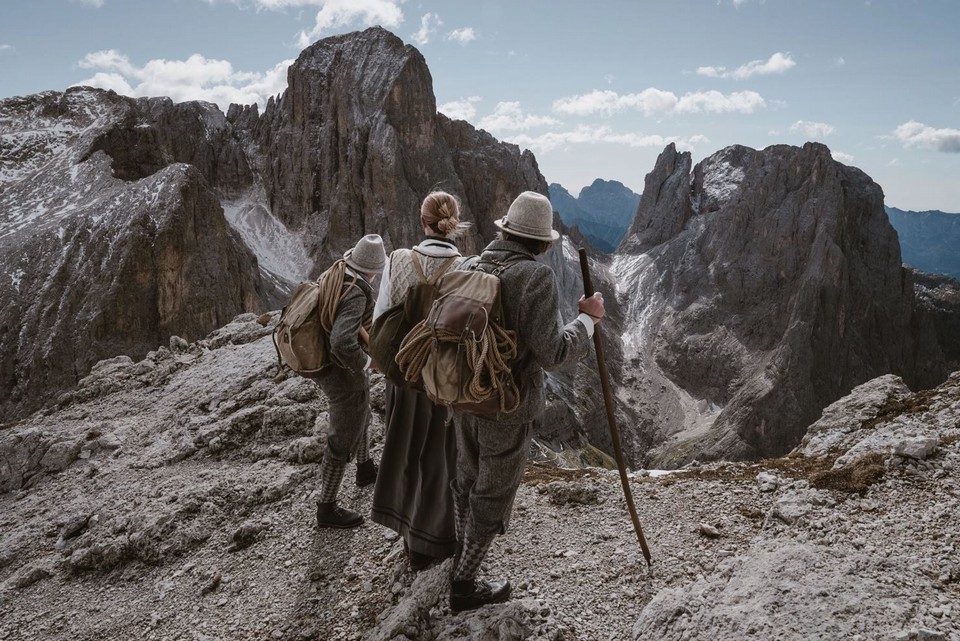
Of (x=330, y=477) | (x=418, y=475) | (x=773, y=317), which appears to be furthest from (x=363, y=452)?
(x=773, y=317)

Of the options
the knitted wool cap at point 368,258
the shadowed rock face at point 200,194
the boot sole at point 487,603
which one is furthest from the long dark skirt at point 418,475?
the shadowed rock face at point 200,194

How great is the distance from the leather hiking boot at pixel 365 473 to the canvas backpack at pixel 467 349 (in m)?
3.50

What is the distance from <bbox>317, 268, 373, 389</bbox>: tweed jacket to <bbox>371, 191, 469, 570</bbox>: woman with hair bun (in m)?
0.48

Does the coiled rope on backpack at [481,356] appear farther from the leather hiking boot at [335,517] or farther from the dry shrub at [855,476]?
the dry shrub at [855,476]

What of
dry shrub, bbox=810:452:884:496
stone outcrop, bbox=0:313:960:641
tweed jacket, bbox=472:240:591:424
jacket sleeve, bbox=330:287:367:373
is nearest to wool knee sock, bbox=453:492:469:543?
stone outcrop, bbox=0:313:960:641

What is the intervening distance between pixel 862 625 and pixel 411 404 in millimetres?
3795

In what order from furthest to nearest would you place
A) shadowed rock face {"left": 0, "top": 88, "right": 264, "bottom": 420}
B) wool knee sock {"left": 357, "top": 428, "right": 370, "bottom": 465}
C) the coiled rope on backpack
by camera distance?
shadowed rock face {"left": 0, "top": 88, "right": 264, "bottom": 420}
wool knee sock {"left": 357, "top": 428, "right": 370, "bottom": 465}
the coiled rope on backpack

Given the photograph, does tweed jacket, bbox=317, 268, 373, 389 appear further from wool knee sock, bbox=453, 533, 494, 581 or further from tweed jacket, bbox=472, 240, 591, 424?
wool knee sock, bbox=453, 533, 494, 581

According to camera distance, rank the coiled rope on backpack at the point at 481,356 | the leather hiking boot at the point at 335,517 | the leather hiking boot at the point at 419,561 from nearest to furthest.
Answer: the coiled rope on backpack at the point at 481,356 → the leather hiking boot at the point at 419,561 → the leather hiking boot at the point at 335,517

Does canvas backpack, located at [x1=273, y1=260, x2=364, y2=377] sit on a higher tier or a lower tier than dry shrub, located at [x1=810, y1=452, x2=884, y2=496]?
higher

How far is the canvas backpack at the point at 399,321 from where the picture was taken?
175 inches

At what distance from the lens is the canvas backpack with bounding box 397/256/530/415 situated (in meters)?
3.72

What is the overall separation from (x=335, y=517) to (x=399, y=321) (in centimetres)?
314

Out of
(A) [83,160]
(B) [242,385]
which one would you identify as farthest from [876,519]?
(A) [83,160]
